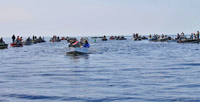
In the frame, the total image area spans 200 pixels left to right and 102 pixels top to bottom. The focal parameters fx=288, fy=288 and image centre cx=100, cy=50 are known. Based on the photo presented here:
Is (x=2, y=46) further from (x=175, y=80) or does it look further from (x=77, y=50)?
(x=175, y=80)

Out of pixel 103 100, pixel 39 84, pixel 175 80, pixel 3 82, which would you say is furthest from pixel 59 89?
pixel 175 80

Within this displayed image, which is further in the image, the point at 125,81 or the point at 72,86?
the point at 125,81

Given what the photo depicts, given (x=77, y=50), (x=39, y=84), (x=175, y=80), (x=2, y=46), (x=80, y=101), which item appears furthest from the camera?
(x=2, y=46)

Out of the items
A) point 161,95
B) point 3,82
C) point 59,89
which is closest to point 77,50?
point 3,82

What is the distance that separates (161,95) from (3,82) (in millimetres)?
10437

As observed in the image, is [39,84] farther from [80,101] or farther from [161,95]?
[161,95]

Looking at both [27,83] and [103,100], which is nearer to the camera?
[103,100]

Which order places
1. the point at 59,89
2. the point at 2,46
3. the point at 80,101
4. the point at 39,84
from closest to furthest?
the point at 80,101, the point at 59,89, the point at 39,84, the point at 2,46

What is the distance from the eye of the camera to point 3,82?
1888cm

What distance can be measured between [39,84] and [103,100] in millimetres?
5960

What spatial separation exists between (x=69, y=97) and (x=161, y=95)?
4.55 m

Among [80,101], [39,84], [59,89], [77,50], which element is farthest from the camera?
[77,50]

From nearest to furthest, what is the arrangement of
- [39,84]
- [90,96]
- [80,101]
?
[80,101] < [90,96] < [39,84]

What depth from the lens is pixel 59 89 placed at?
52.8ft
